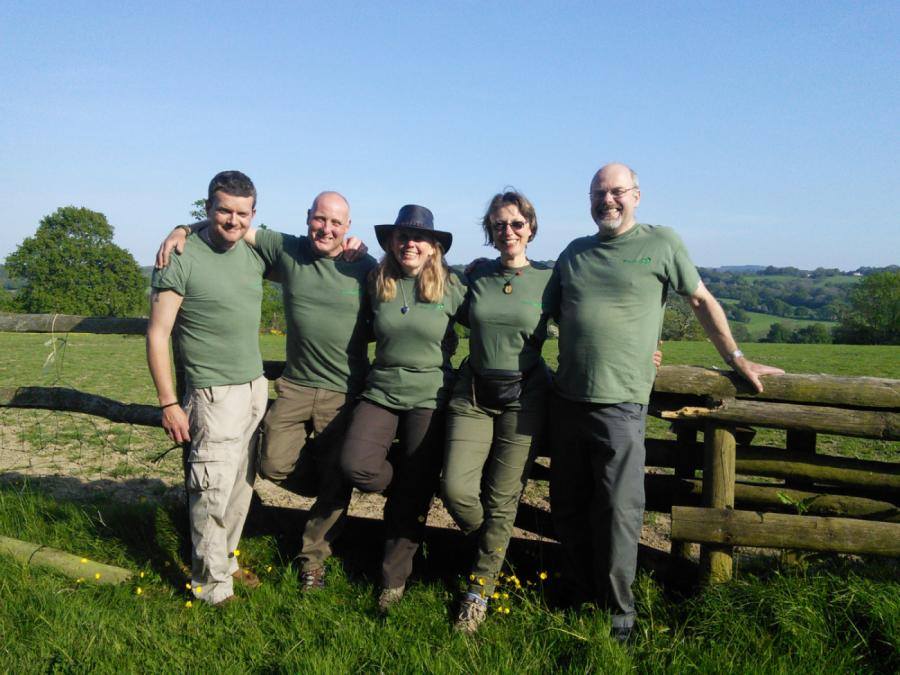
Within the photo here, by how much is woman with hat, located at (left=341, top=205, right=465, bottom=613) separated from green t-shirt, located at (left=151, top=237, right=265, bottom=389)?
Answer: 837 millimetres

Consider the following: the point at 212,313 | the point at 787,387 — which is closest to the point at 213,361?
the point at 212,313

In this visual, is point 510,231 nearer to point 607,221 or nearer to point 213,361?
point 607,221

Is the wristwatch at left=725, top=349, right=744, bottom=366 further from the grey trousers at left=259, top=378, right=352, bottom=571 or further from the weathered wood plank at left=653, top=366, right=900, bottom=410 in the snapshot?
the grey trousers at left=259, top=378, right=352, bottom=571

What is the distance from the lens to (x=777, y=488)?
4715 mm

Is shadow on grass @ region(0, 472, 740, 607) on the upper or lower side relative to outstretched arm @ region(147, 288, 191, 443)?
lower

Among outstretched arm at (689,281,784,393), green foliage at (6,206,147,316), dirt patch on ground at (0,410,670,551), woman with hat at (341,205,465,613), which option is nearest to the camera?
outstretched arm at (689,281,784,393)

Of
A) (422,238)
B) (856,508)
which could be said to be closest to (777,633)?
(856,508)

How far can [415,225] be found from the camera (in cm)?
439

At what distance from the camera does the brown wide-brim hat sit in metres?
4.42

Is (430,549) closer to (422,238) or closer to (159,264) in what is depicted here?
(422,238)

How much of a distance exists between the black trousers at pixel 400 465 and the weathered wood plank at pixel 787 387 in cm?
149

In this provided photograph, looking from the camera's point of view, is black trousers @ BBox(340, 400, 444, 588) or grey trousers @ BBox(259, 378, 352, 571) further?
grey trousers @ BBox(259, 378, 352, 571)

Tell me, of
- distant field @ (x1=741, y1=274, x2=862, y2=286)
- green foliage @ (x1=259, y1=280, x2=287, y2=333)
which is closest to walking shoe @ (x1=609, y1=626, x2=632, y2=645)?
green foliage @ (x1=259, y1=280, x2=287, y2=333)

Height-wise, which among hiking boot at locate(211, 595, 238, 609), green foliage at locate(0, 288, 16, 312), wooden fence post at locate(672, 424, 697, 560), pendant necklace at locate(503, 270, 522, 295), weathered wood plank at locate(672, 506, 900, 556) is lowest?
green foliage at locate(0, 288, 16, 312)
